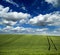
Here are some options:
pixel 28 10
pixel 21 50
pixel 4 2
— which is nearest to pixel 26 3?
pixel 28 10

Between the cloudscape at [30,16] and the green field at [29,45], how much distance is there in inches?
6.3

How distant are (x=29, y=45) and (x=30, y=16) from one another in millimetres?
770

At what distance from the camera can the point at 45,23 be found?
499 cm

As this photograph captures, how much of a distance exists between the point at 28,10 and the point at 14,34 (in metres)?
0.75

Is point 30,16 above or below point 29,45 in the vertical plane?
above

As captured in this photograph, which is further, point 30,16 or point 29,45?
point 30,16

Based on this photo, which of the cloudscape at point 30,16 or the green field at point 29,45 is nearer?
the green field at point 29,45

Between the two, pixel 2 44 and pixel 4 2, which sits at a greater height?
pixel 4 2

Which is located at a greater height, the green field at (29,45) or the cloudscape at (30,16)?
the cloudscape at (30,16)

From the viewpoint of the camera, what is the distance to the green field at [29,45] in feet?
15.9

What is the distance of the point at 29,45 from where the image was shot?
4883 millimetres

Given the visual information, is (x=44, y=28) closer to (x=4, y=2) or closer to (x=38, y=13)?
(x=38, y=13)

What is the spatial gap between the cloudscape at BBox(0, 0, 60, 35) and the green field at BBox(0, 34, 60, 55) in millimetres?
160

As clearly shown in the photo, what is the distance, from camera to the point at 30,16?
197 inches
